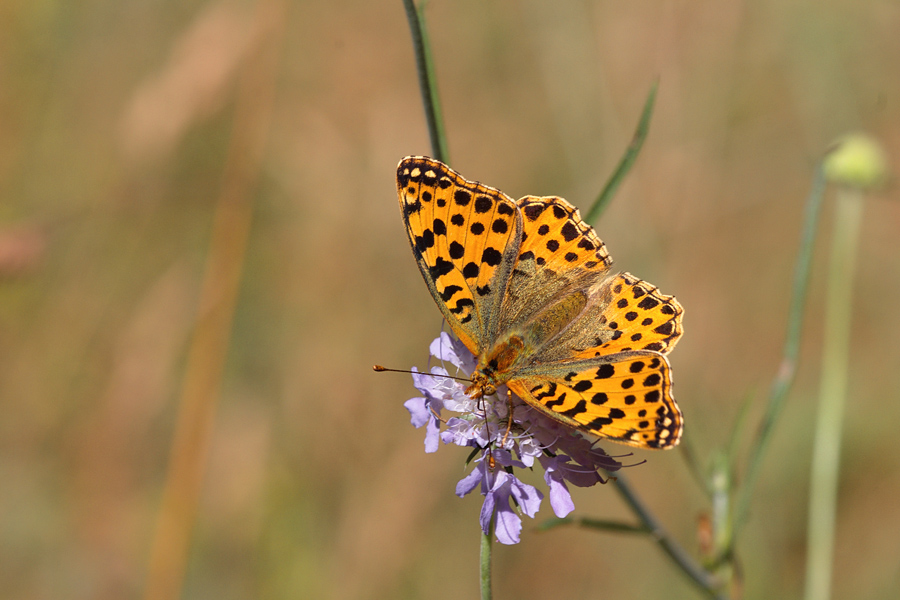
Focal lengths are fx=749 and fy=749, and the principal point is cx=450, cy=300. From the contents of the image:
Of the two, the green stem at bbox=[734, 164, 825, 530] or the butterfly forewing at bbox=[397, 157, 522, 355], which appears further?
the green stem at bbox=[734, 164, 825, 530]

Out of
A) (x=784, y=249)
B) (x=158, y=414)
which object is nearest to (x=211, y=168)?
(x=158, y=414)

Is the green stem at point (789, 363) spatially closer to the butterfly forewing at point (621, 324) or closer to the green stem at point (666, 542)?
the green stem at point (666, 542)

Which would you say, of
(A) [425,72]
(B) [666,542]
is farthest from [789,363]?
(A) [425,72]

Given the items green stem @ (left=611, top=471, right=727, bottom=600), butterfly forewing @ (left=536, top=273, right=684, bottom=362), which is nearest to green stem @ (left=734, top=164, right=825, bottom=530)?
green stem @ (left=611, top=471, right=727, bottom=600)

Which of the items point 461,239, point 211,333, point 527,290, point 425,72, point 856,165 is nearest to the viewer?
point 425,72

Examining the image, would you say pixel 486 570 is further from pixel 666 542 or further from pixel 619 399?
pixel 666 542

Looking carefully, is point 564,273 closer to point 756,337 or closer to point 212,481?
point 212,481

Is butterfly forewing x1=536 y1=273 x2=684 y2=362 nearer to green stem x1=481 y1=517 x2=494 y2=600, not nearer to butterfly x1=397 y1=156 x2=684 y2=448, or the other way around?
butterfly x1=397 y1=156 x2=684 y2=448
